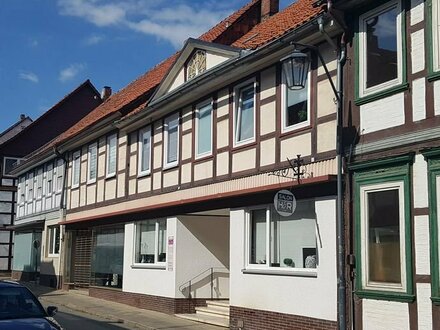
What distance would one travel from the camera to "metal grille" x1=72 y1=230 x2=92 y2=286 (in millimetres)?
25723

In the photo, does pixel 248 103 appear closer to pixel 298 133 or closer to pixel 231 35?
pixel 298 133

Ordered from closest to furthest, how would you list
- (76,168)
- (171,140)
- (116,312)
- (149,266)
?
(116,312), (171,140), (149,266), (76,168)

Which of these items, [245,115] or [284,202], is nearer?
[284,202]

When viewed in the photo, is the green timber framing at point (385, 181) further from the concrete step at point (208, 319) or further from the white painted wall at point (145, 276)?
the white painted wall at point (145, 276)

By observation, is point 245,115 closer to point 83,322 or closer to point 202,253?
point 202,253

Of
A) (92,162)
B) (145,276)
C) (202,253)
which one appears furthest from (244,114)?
(92,162)

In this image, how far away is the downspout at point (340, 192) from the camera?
10.7 meters

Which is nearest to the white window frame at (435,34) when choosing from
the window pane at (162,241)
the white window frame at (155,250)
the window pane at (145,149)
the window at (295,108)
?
the window at (295,108)

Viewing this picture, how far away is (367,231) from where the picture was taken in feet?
34.4

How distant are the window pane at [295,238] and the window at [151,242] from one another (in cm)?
598

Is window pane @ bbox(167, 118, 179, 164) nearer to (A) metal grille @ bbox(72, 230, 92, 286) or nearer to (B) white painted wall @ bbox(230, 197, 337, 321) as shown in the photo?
(B) white painted wall @ bbox(230, 197, 337, 321)

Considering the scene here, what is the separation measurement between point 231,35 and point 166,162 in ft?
17.4

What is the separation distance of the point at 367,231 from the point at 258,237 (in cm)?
383

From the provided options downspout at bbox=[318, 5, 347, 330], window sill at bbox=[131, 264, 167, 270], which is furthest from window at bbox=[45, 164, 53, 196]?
downspout at bbox=[318, 5, 347, 330]
